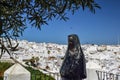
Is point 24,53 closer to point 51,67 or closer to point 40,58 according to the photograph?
point 40,58

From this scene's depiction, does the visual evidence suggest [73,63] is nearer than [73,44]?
Yes

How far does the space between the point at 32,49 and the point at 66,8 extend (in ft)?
61.6

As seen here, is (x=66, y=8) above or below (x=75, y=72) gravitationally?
above

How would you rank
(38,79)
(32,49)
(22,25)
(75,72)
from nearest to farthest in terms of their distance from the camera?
1. (22,25)
2. (75,72)
3. (38,79)
4. (32,49)

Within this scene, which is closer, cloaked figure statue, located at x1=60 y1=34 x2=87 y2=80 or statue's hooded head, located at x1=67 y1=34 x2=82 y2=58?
cloaked figure statue, located at x1=60 y1=34 x2=87 y2=80

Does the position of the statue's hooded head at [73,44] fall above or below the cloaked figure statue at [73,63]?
above

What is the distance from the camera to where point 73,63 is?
Result: 780 cm

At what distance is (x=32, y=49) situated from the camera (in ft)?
80.0

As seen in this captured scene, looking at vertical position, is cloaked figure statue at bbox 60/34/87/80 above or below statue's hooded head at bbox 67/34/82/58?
below

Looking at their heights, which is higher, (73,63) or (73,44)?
(73,44)

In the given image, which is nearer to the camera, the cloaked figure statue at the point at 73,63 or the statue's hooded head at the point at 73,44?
the cloaked figure statue at the point at 73,63

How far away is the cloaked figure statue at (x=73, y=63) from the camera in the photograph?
7785mm

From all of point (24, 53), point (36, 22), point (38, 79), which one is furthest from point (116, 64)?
point (36, 22)

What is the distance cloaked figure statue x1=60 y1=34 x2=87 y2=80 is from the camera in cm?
779
